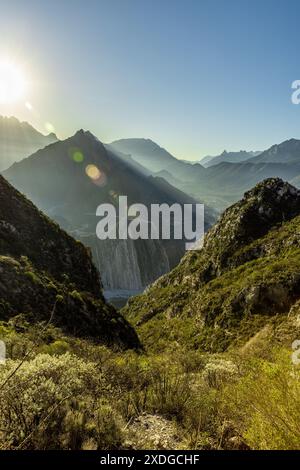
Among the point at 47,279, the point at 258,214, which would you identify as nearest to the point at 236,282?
the point at 258,214

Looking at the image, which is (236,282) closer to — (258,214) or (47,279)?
(258,214)

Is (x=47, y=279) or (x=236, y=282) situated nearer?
(x=47, y=279)

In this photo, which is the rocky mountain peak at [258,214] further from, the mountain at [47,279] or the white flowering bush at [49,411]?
the white flowering bush at [49,411]

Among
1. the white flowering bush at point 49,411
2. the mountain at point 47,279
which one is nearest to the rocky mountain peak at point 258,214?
the mountain at point 47,279

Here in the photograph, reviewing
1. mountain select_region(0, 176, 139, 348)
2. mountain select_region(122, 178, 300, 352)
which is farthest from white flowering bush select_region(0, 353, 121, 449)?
mountain select_region(122, 178, 300, 352)

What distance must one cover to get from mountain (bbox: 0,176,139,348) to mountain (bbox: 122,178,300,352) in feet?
39.3

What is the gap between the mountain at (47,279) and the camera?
23.7m

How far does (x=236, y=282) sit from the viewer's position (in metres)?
48.2

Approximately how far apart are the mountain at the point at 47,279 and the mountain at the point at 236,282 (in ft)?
39.3

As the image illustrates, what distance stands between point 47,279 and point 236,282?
29.9 m
